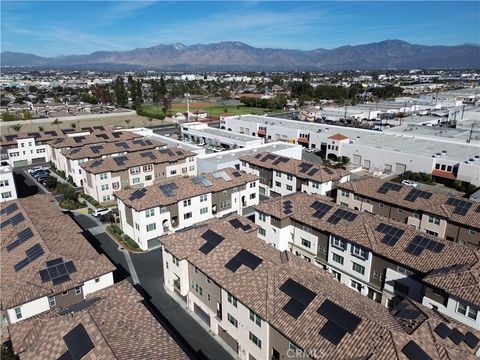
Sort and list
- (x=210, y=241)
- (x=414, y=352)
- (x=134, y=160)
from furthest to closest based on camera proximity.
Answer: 1. (x=134, y=160)
2. (x=210, y=241)
3. (x=414, y=352)

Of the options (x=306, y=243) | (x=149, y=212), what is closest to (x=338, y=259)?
(x=306, y=243)

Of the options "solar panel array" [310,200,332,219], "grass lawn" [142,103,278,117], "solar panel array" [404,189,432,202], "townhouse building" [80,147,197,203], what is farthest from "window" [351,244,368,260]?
"grass lawn" [142,103,278,117]

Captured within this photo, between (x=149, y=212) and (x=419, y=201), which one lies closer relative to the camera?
(x=419, y=201)

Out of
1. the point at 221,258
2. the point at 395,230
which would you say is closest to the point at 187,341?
the point at 221,258

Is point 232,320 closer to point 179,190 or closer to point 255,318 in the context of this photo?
point 255,318

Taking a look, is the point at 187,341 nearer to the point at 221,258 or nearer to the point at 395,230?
the point at 221,258

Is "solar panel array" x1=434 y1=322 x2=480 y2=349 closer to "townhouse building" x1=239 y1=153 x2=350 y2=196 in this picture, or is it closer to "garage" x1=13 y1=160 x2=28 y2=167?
"townhouse building" x1=239 y1=153 x2=350 y2=196
